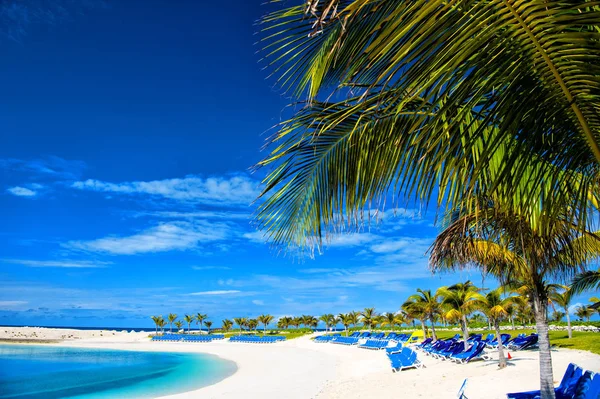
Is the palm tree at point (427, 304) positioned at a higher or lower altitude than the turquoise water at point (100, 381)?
higher

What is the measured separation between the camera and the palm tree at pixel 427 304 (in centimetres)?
3091

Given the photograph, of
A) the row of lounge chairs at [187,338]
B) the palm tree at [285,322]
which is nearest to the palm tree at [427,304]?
the row of lounge chairs at [187,338]

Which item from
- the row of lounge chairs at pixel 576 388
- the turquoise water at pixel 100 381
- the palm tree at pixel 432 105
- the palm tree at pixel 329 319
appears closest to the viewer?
the palm tree at pixel 432 105

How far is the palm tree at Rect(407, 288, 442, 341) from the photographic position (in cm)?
3091

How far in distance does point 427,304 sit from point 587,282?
1961cm

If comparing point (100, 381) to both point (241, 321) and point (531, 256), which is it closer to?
point (531, 256)

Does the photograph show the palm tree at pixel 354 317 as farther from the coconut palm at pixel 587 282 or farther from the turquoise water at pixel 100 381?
the coconut palm at pixel 587 282

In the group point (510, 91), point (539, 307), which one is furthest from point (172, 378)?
point (510, 91)

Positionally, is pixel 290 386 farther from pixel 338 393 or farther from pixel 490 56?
pixel 490 56

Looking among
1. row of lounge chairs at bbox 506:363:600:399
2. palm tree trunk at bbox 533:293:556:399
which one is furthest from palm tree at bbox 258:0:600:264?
row of lounge chairs at bbox 506:363:600:399

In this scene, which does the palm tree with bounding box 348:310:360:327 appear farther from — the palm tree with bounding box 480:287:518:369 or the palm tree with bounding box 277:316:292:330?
the palm tree with bounding box 480:287:518:369

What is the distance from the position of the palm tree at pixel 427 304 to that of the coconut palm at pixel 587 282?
1852 centimetres

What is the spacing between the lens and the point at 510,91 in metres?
1.58

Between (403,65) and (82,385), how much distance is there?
28.4 m
